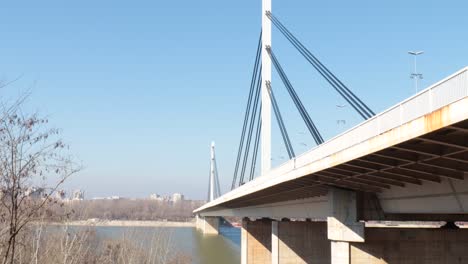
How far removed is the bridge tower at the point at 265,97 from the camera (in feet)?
112

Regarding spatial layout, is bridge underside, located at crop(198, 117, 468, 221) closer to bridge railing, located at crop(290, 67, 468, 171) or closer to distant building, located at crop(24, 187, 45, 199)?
bridge railing, located at crop(290, 67, 468, 171)

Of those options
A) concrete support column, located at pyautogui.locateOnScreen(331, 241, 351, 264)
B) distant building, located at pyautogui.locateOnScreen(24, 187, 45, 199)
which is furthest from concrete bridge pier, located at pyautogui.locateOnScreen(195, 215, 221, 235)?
distant building, located at pyautogui.locateOnScreen(24, 187, 45, 199)

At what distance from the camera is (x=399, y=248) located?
2308 cm

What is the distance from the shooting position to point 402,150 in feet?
42.8

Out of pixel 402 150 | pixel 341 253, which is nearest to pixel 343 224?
pixel 341 253

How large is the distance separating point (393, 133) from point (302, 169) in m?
7.35

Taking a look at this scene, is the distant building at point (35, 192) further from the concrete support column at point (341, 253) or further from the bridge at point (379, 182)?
the concrete support column at point (341, 253)

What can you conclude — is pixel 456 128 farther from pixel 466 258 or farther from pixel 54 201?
pixel 466 258

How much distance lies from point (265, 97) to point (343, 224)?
15.2 metres

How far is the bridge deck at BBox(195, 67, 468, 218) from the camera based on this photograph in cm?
967

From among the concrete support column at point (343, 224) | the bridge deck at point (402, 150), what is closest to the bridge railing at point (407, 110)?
the bridge deck at point (402, 150)

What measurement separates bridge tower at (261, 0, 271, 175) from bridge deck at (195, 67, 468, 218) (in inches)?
470

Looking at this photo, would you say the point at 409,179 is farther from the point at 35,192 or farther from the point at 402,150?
the point at 35,192

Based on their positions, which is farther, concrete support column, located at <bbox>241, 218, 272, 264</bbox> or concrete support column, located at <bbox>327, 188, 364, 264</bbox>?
concrete support column, located at <bbox>241, 218, 272, 264</bbox>
